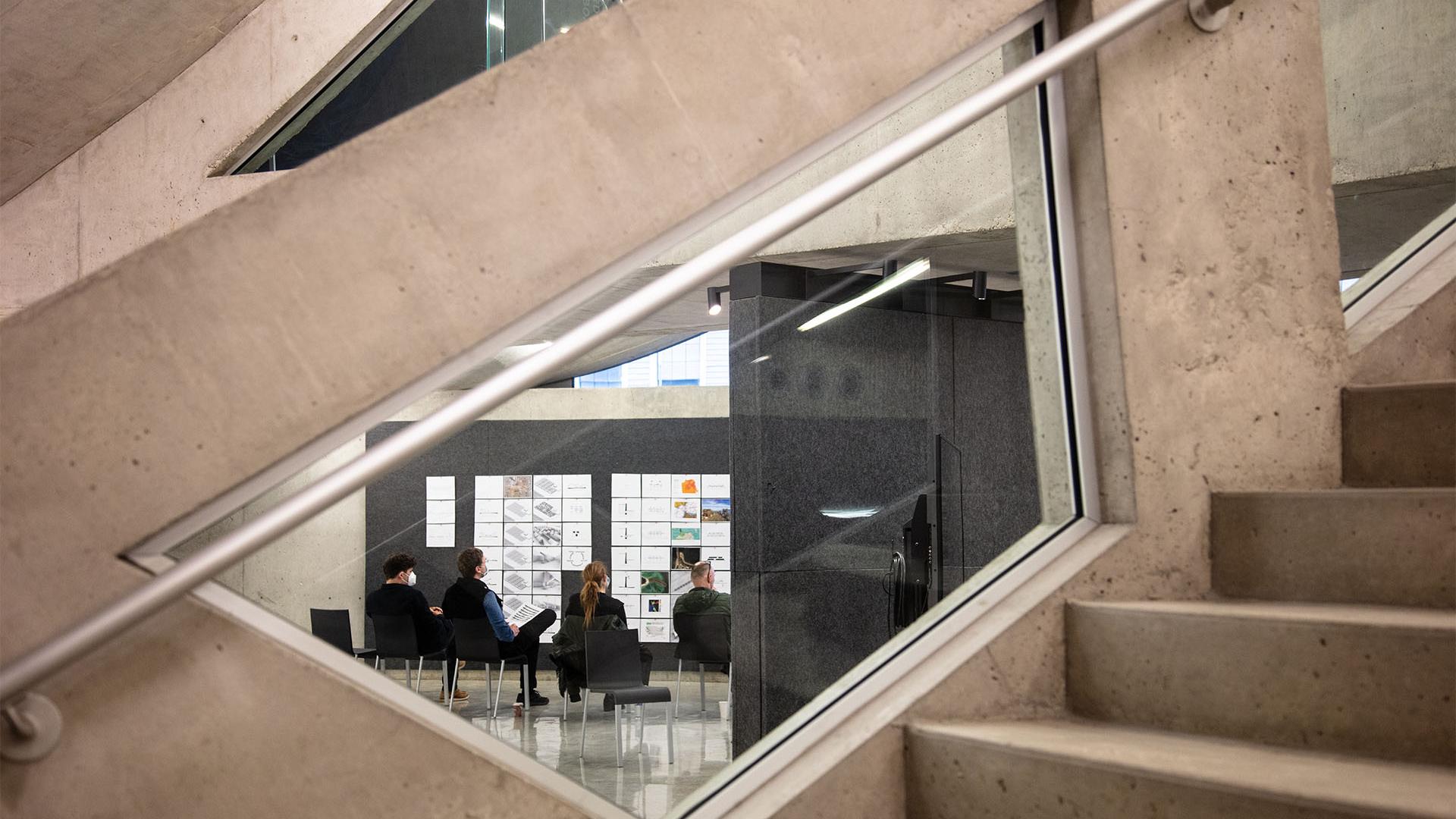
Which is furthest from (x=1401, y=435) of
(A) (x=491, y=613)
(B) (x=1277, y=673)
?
(A) (x=491, y=613)

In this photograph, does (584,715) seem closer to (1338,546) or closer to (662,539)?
(662,539)

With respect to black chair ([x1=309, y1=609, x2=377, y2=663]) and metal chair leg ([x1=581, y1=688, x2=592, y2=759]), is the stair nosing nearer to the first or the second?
metal chair leg ([x1=581, y1=688, x2=592, y2=759])

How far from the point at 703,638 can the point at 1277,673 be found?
88 centimetres

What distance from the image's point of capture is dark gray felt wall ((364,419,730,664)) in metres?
1.51

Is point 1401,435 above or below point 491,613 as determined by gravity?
above

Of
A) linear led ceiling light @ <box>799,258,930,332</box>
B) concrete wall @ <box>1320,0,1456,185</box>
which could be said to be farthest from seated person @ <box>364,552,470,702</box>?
concrete wall @ <box>1320,0,1456,185</box>

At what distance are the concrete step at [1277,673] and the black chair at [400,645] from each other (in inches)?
42.0

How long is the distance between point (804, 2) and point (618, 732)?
46.2 inches

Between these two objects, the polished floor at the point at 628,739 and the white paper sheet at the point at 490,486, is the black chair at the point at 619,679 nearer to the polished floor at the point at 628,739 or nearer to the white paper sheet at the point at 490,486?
the polished floor at the point at 628,739

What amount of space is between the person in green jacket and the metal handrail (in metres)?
0.55

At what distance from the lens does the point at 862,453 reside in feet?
7.02

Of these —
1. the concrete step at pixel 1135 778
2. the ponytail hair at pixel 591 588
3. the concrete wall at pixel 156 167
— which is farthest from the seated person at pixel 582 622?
the concrete wall at pixel 156 167

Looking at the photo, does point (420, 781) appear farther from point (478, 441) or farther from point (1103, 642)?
point (1103, 642)

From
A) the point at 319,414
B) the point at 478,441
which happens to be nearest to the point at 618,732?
the point at 478,441
